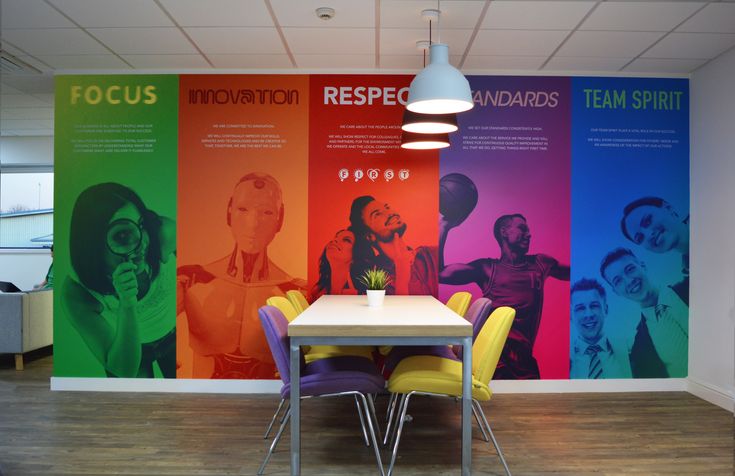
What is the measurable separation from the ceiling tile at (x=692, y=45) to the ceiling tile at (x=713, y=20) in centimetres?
9

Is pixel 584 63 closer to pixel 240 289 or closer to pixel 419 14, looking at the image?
pixel 419 14

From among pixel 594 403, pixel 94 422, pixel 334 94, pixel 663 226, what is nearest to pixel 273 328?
pixel 94 422

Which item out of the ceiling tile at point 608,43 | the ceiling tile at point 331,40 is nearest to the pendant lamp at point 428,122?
the ceiling tile at point 331,40

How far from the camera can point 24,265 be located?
8.64 meters

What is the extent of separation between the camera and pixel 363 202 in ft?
16.5

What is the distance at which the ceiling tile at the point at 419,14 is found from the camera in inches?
144

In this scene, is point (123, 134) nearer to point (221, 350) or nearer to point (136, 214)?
point (136, 214)

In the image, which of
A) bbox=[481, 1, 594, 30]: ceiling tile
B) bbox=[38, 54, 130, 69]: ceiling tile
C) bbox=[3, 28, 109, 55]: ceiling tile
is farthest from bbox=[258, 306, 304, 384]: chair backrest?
bbox=[38, 54, 130, 69]: ceiling tile

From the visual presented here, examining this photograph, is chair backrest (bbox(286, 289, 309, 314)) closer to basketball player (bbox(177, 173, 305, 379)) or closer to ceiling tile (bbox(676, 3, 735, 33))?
basketball player (bbox(177, 173, 305, 379))

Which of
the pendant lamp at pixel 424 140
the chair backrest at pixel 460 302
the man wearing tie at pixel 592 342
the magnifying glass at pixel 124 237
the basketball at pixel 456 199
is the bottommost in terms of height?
the man wearing tie at pixel 592 342

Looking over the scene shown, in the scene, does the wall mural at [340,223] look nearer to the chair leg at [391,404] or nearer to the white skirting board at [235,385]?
the white skirting board at [235,385]

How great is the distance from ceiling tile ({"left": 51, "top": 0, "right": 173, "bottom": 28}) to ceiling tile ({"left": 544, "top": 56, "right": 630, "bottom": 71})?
3217 millimetres

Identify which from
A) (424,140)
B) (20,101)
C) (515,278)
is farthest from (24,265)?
(515,278)

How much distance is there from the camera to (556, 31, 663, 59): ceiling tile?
4176mm
